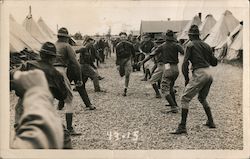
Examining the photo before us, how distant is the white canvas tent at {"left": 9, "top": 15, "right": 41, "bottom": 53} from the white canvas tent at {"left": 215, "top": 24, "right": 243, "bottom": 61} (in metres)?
1.59

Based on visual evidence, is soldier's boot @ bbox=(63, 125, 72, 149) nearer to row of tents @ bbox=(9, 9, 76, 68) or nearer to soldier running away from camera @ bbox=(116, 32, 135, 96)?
row of tents @ bbox=(9, 9, 76, 68)

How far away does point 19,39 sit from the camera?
148 inches

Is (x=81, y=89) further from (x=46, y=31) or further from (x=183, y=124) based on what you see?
(x=183, y=124)

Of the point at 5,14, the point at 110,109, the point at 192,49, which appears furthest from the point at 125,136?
the point at 5,14

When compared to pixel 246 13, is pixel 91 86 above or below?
below

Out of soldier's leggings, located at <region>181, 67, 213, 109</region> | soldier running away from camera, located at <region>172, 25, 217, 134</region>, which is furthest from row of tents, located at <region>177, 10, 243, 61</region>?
soldier's leggings, located at <region>181, 67, 213, 109</region>

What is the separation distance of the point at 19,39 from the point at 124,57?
1.28 metres

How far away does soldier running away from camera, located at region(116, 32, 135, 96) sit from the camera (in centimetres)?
443

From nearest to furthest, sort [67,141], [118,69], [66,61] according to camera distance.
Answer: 1. [67,141]
2. [66,61]
3. [118,69]

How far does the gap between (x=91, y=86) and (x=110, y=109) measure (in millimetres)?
274

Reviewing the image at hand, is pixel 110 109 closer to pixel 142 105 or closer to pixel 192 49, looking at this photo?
pixel 142 105

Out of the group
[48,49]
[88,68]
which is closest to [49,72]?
[48,49]

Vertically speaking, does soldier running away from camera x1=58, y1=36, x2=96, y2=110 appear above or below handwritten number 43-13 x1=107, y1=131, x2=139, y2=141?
above

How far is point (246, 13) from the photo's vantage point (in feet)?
12.2
